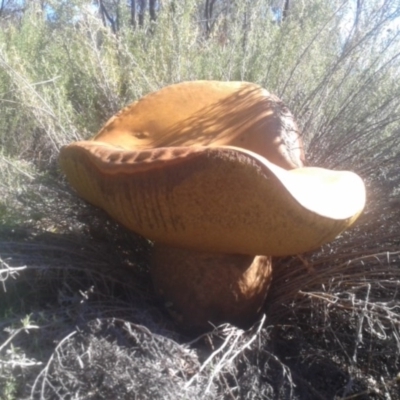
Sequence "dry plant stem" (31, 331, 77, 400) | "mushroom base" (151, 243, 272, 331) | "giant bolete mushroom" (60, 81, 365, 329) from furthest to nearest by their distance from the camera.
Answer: "mushroom base" (151, 243, 272, 331) < "giant bolete mushroom" (60, 81, 365, 329) < "dry plant stem" (31, 331, 77, 400)

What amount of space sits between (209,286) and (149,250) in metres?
0.38

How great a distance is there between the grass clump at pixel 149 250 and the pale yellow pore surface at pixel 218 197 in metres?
0.23

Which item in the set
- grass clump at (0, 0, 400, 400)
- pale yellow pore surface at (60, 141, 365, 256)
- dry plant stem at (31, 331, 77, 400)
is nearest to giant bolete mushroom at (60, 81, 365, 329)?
pale yellow pore surface at (60, 141, 365, 256)

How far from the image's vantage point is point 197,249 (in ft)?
4.89

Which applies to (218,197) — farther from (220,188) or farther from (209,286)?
(209,286)

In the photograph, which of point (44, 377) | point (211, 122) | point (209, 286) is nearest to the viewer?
point (44, 377)

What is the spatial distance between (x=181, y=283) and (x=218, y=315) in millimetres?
129

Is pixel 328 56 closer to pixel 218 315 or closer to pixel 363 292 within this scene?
pixel 363 292

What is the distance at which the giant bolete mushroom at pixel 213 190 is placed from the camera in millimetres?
1227

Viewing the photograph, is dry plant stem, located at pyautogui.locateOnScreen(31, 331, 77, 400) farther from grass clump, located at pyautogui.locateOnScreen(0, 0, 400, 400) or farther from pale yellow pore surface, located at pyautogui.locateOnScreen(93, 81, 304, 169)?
pale yellow pore surface, located at pyautogui.locateOnScreen(93, 81, 304, 169)

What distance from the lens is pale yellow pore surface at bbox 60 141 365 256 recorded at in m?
1.21

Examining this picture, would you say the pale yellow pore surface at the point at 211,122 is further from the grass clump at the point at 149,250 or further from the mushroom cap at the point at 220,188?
the grass clump at the point at 149,250

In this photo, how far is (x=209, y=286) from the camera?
156 centimetres

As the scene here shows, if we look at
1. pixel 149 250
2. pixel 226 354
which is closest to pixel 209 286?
pixel 226 354
